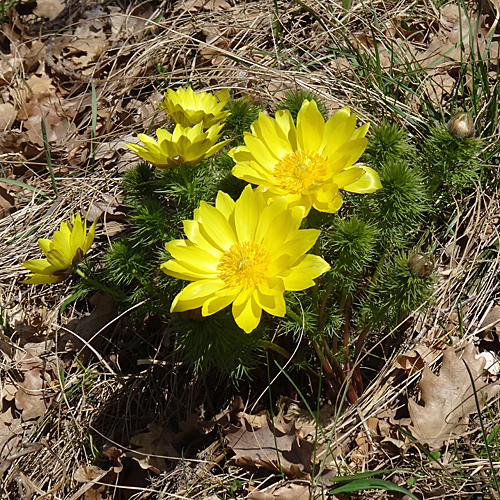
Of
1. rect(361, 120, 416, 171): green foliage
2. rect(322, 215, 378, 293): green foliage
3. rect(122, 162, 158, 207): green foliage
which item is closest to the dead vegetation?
rect(322, 215, 378, 293): green foliage

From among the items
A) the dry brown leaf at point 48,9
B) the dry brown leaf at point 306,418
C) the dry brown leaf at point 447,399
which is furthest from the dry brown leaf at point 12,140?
the dry brown leaf at point 447,399

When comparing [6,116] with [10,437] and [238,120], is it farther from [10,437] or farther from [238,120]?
[10,437]

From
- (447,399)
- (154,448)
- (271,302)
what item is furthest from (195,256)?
(447,399)

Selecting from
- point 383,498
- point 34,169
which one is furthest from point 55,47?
point 383,498

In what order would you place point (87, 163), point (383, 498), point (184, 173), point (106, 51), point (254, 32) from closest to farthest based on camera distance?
point (383, 498), point (184, 173), point (87, 163), point (254, 32), point (106, 51)

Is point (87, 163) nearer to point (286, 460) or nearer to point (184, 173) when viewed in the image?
point (184, 173)

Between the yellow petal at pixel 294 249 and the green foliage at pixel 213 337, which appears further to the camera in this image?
the green foliage at pixel 213 337

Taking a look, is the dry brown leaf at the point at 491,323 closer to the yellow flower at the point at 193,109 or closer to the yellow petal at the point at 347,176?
the yellow petal at the point at 347,176

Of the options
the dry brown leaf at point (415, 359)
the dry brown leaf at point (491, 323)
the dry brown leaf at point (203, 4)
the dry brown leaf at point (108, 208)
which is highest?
the dry brown leaf at point (203, 4)
